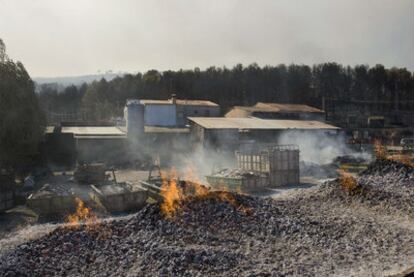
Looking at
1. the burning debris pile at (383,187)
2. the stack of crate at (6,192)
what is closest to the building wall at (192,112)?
the stack of crate at (6,192)

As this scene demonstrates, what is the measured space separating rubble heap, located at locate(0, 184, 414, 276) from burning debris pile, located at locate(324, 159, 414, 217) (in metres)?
2.92

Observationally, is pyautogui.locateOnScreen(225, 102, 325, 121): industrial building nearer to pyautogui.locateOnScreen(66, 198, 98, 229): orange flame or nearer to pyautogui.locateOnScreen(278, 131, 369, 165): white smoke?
pyautogui.locateOnScreen(278, 131, 369, 165): white smoke

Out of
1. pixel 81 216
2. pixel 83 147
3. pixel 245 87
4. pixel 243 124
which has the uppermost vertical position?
pixel 245 87

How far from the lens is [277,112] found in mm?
61094

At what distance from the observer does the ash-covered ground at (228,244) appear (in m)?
11.7

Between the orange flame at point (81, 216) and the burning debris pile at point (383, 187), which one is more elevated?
the burning debris pile at point (383, 187)

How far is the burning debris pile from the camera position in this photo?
18.7 metres

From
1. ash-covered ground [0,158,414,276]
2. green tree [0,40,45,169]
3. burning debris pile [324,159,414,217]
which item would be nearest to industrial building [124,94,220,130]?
green tree [0,40,45,169]

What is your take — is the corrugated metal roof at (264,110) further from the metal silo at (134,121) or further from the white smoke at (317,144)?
the metal silo at (134,121)

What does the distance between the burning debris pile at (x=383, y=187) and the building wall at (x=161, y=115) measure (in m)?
32.6

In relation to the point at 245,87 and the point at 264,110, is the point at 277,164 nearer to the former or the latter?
the point at 264,110

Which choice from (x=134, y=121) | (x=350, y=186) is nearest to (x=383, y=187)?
(x=350, y=186)

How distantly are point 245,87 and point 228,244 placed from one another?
78133mm

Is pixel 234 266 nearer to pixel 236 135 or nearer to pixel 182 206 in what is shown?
pixel 182 206
